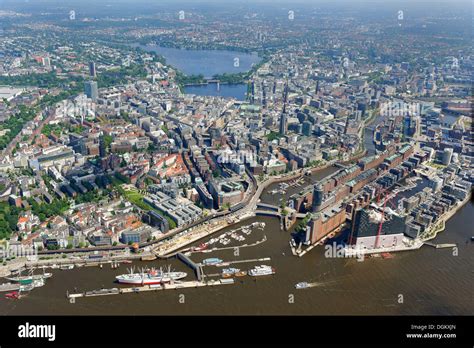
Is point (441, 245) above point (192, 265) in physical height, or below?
below

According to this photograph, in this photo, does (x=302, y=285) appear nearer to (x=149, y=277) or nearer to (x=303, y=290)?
(x=303, y=290)

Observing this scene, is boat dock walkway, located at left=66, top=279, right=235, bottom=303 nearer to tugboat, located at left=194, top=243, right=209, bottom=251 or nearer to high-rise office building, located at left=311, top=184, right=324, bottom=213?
tugboat, located at left=194, top=243, right=209, bottom=251

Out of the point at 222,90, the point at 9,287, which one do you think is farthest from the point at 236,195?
the point at 222,90

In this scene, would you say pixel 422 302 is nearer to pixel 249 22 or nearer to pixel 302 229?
pixel 302 229

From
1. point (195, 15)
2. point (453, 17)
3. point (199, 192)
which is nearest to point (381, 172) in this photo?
point (199, 192)

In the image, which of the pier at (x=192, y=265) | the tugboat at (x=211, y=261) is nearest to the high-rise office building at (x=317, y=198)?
the tugboat at (x=211, y=261)
